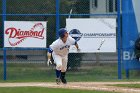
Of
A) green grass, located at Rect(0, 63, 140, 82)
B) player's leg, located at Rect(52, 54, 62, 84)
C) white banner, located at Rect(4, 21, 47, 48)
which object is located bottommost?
green grass, located at Rect(0, 63, 140, 82)

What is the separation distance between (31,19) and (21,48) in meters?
1.44

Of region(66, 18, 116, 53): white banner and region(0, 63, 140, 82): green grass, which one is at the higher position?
region(66, 18, 116, 53): white banner

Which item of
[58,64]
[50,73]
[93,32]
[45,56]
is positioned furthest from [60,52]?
[45,56]

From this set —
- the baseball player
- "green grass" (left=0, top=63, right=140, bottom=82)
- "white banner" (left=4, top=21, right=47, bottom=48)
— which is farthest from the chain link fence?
the baseball player

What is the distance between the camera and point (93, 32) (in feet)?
64.0

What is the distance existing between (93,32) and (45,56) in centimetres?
258

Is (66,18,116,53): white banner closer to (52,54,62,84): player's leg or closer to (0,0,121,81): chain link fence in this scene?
(0,0,121,81): chain link fence

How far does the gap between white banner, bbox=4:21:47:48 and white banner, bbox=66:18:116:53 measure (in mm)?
1051

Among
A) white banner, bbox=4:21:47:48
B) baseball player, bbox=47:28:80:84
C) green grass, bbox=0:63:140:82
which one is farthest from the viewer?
white banner, bbox=4:21:47:48

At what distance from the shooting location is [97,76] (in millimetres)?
19969

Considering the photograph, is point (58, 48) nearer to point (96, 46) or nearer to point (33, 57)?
point (96, 46)

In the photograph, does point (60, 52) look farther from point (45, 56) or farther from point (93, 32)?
point (45, 56)

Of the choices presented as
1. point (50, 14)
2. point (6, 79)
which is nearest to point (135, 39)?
point (50, 14)

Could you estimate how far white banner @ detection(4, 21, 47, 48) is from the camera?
19469 millimetres
